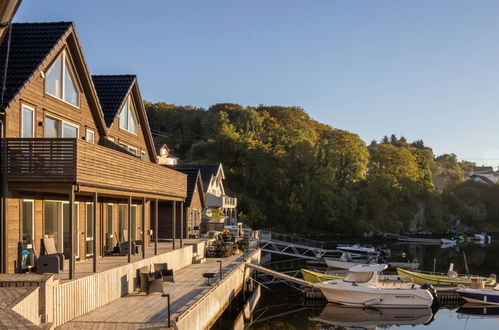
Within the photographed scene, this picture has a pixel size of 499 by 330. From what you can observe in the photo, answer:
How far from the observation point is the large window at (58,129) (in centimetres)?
1733

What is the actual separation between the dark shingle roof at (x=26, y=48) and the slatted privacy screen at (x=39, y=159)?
4.06 feet

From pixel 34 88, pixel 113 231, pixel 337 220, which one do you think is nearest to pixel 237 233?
pixel 113 231

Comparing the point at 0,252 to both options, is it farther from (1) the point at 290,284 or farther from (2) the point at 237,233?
(2) the point at 237,233

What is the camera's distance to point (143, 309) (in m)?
15.5

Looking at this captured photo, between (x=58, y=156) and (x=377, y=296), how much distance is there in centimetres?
1862

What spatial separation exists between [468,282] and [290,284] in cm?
1064

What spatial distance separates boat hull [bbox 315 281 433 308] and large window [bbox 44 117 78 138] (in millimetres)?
15379

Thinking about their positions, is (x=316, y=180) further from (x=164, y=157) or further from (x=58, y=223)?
(x=58, y=223)

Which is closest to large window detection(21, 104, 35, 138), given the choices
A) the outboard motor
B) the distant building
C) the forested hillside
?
the outboard motor

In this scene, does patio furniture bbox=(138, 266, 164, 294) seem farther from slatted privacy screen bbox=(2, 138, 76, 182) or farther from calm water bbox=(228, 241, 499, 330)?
slatted privacy screen bbox=(2, 138, 76, 182)

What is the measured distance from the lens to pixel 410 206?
3713 inches

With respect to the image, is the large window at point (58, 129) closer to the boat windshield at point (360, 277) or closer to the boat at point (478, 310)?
the boat windshield at point (360, 277)

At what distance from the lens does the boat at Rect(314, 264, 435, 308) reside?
1069 inches

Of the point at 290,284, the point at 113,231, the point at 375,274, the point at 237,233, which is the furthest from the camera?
the point at 237,233
